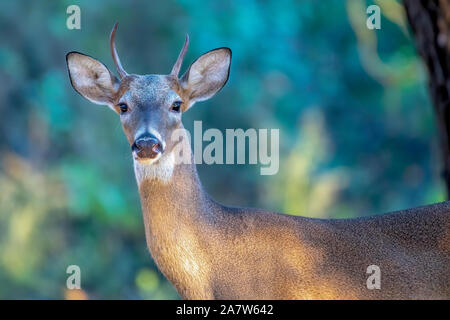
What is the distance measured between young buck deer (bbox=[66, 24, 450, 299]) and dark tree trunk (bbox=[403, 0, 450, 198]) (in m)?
2.09

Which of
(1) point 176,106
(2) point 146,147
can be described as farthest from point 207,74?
(2) point 146,147

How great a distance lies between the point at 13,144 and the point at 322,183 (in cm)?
795

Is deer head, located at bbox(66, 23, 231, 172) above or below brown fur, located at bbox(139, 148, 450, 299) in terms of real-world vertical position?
above

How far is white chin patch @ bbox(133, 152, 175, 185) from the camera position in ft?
22.2

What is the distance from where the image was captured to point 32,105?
70.6 ft

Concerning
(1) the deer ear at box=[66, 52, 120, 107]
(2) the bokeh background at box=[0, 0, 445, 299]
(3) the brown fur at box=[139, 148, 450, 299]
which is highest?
(2) the bokeh background at box=[0, 0, 445, 299]

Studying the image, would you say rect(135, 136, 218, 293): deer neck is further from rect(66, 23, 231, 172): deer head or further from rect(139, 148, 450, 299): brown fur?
rect(66, 23, 231, 172): deer head

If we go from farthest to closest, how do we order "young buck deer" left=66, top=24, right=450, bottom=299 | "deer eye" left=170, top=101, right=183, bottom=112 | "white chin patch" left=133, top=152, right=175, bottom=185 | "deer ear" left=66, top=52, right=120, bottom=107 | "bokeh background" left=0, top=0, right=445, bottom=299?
"bokeh background" left=0, top=0, right=445, bottom=299, "deer ear" left=66, top=52, right=120, bottom=107, "deer eye" left=170, top=101, right=183, bottom=112, "white chin patch" left=133, top=152, right=175, bottom=185, "young buck deer" left=66, top=24, right=450, bottom=299

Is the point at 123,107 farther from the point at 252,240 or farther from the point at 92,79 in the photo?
A: the point at 252,240

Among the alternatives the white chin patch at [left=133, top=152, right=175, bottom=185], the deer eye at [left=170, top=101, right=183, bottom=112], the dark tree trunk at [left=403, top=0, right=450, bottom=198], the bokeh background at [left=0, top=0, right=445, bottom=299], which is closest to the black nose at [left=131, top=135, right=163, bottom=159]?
the white chin patch at [left=133, top=152, right=175, bottom=185]

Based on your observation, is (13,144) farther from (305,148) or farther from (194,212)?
(194,212)

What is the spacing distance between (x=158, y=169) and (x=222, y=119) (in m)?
14.9
